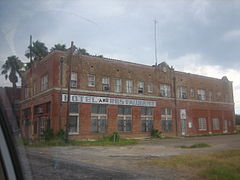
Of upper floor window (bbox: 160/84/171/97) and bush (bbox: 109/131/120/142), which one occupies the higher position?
upper floor window (bbox: 160/84/171/97)

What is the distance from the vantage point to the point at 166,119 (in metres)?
18.5

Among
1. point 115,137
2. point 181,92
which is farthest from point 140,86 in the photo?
point 115,137

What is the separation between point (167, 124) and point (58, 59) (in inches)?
374

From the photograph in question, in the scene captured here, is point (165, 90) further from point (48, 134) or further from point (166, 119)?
point (48, 134)

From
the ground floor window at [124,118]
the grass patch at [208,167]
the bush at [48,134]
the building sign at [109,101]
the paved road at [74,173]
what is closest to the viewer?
the paved road at [74,173]

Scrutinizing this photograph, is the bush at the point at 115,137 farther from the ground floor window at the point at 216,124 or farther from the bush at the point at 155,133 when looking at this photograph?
the ground floor window at the point at 216,124

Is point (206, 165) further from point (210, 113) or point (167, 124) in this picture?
point (210, 113)

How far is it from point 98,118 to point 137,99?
3.45 meters

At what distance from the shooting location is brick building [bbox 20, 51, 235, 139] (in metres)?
15.2

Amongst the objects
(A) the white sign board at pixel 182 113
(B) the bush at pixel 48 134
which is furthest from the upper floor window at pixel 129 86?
(B) the bush at pixel 48 134

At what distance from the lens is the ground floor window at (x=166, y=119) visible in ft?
60.0

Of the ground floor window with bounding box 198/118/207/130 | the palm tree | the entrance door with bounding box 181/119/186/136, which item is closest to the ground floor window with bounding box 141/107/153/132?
the entrance door with bounding box 181/119/186/136

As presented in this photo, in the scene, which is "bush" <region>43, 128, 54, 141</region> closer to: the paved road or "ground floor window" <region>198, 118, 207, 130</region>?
the paved road


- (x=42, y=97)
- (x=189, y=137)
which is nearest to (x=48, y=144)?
(x=42, y=97)
